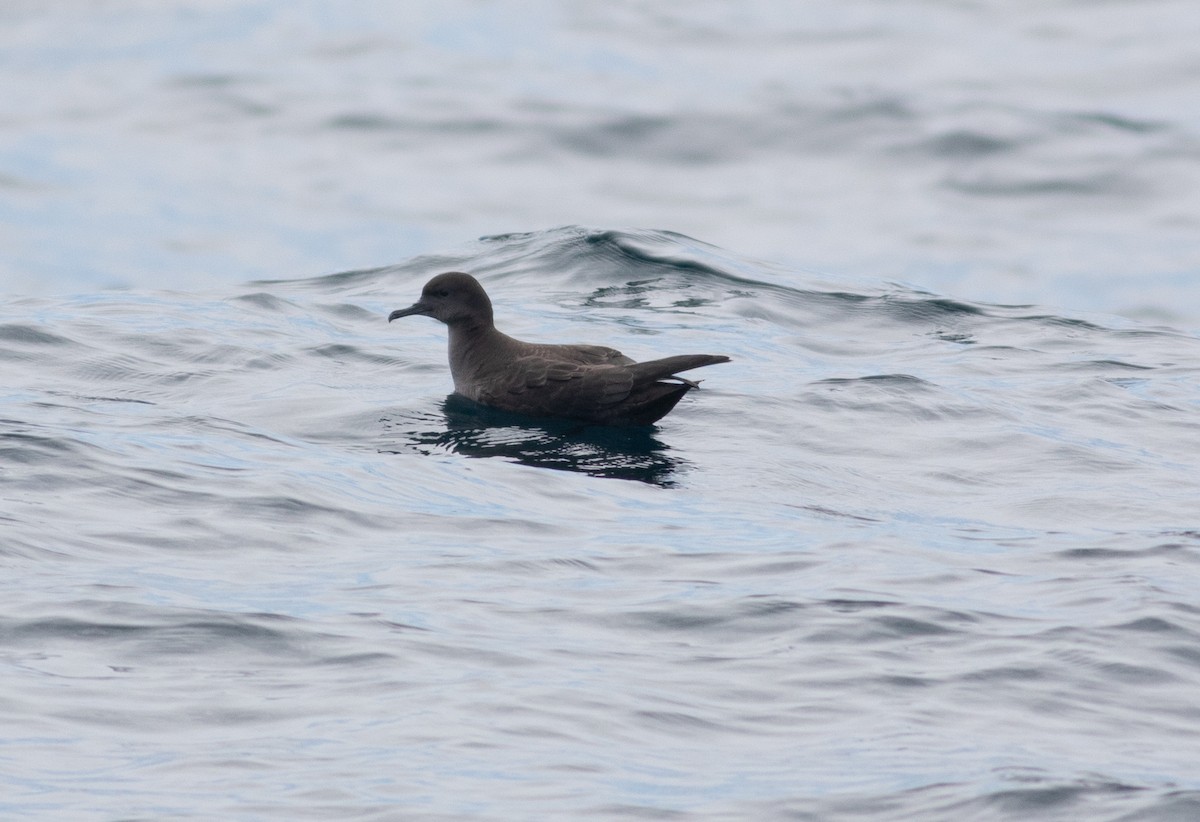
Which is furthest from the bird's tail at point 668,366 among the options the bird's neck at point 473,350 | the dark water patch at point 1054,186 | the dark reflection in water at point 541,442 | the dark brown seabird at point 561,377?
the dark water patch at point 1054,186

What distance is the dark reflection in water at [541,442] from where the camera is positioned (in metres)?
8.99

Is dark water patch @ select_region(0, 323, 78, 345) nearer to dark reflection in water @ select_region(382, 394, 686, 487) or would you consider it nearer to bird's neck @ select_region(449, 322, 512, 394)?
bird's neck @ select_region(449, 322, 512, 394)

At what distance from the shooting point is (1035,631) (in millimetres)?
6590

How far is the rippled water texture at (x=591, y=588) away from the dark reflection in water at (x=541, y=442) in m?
0.04

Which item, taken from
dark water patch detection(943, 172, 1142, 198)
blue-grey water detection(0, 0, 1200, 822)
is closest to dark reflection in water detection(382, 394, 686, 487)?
blue-grey water detection(0, 0, 1200, 822)

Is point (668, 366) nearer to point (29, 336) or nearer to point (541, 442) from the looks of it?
point (541, 442)

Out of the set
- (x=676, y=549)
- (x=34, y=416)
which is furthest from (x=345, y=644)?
(x=34, y=416)

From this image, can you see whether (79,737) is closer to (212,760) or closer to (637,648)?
(212,760)

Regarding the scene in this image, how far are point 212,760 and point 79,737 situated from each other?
52cm

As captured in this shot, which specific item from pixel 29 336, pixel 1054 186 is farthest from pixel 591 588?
pixel 1054 186

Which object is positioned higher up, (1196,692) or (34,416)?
(34,416)

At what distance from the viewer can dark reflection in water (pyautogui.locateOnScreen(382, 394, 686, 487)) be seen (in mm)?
8992

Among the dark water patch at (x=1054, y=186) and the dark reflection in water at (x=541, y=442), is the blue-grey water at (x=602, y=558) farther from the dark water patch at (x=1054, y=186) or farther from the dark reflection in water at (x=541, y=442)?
the dark water patch at (x=1054, y=186)

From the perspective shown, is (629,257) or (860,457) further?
(629,257)
